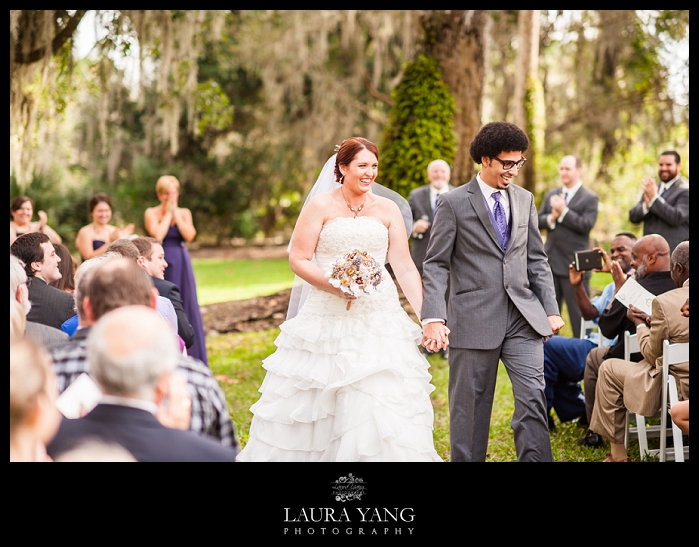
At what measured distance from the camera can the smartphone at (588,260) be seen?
525cm

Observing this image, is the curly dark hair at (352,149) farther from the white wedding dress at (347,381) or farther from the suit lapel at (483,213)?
the suit lapel at (483,213)

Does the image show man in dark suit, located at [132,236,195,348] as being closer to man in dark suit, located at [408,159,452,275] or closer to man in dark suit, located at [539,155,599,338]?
man in dark suit, located at [408,159,452,275]

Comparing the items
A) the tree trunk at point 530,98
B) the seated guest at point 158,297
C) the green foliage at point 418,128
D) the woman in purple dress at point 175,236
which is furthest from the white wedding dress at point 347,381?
the tree trunk at point 530,98

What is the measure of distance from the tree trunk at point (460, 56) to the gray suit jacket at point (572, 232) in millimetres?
2177

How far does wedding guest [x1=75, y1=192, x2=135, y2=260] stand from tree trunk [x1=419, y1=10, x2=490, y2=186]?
443cm

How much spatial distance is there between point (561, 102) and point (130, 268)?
18.1 meters

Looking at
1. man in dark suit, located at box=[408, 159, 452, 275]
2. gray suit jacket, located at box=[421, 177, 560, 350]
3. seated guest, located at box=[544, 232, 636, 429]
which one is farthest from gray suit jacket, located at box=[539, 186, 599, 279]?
gray suit jacket, located at box=[421, 177, 560, 350]

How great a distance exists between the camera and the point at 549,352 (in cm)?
554

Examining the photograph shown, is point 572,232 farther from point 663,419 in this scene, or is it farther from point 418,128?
point 663,419

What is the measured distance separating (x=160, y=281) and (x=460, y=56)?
6087mm

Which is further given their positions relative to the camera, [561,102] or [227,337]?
[561,102]

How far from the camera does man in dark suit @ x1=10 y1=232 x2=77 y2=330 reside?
4.49 meters
